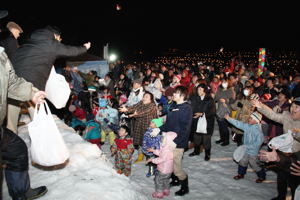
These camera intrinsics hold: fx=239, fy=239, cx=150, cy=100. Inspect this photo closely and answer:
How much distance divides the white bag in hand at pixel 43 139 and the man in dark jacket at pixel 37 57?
27.6 inches

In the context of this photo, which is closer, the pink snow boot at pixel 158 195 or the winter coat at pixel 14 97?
the winter coat at pixel 14 97

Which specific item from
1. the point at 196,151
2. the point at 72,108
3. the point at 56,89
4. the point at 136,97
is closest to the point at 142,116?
the point at 136,97

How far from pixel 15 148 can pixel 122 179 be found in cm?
155

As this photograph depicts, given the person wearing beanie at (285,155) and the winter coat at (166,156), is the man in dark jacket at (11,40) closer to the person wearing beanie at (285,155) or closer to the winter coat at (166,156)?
the winter coat at (166,156)

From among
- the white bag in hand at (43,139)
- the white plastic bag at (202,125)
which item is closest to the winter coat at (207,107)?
the white plastic bag at (202,125)

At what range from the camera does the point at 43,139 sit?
9.05 ft

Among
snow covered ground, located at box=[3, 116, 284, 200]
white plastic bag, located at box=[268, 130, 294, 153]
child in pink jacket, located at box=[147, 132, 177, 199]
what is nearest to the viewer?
snow covered ground, located at box=[3, 116, 284, 200]

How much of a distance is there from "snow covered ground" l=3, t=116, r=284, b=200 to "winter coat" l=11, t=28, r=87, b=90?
1.29 m

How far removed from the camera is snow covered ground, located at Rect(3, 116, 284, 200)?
9.70ft

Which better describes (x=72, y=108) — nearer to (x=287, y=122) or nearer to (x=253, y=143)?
(x=253, y=143)

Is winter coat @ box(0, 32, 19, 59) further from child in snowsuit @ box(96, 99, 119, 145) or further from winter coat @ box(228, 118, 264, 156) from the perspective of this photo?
winter coat @ box(228, 118, 264, 156)

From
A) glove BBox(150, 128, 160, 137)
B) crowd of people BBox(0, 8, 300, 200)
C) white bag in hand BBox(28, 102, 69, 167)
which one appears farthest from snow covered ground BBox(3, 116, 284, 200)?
glove BBox(150, 128, 160, 137)

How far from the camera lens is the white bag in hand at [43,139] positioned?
108 inches

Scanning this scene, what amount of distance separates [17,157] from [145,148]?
Answer: 9.17ft
